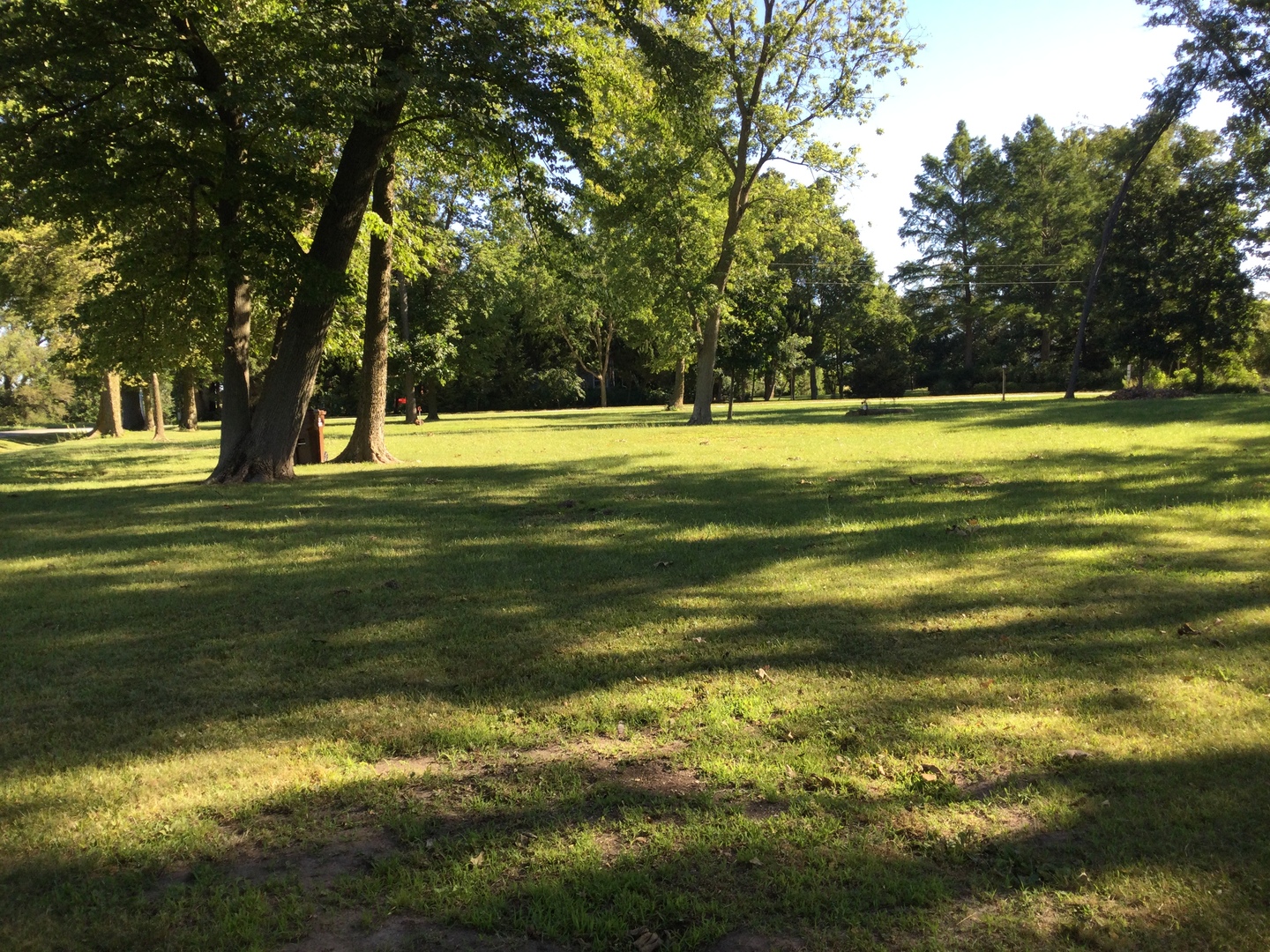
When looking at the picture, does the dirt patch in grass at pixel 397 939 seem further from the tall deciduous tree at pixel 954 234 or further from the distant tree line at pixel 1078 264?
the tall deciduous tree at pixel 954 234

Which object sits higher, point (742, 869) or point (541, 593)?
point (541, 593)

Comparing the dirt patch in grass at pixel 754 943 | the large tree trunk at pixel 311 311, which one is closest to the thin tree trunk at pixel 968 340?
the large tree trunk at pixel 311 311

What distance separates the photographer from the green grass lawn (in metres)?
2.51

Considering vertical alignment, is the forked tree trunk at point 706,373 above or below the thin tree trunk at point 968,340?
below

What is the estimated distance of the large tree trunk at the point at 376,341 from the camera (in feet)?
52.0

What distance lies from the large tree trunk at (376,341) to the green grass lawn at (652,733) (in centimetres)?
825

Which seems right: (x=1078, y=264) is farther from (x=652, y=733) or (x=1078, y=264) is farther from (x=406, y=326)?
(x=652, y=733)

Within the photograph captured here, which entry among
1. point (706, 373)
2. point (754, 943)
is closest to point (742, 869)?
point (754, 943)

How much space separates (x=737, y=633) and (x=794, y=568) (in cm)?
169

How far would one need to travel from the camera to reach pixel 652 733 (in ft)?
12.2

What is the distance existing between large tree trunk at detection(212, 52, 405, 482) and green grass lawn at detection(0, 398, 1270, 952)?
454 cm

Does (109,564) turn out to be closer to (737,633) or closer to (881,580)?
(737,633)

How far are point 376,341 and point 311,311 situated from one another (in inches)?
151

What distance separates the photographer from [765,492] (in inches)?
421
